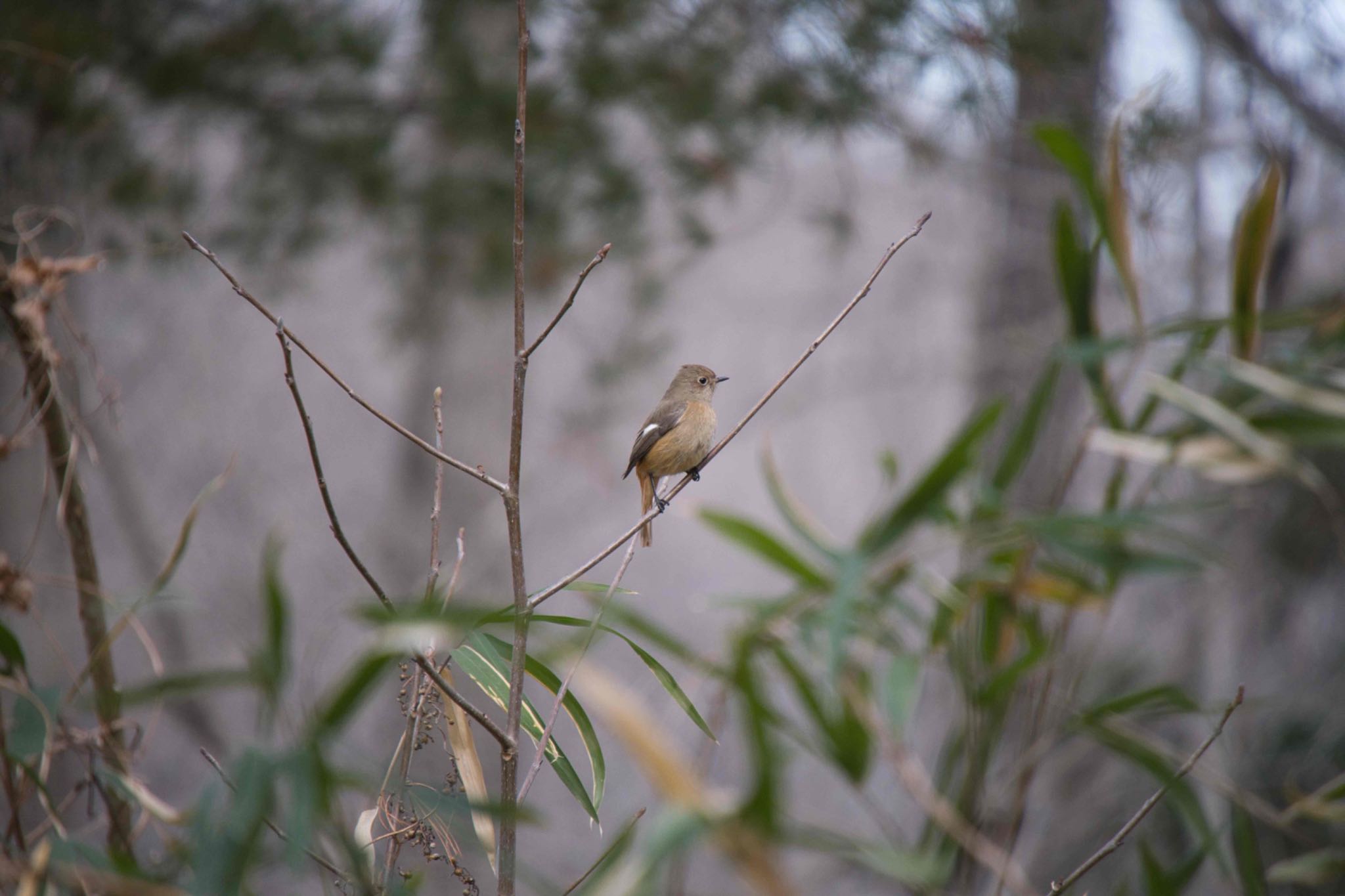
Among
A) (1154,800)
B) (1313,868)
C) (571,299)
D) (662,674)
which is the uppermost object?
(571,299)

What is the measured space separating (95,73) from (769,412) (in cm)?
581

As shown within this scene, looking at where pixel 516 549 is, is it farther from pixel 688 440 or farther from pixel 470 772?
pixel 688 440

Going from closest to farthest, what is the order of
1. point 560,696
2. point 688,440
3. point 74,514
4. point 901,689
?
point 901,689 → point 560,696 → point 74,514 → point 688,440

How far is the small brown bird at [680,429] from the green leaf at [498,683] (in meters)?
2.04

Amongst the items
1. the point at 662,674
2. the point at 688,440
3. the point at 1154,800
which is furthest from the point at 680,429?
the point at 1154,800

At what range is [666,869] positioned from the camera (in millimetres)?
891

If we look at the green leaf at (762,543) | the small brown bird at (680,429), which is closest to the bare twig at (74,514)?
the green leaf at (762,543)

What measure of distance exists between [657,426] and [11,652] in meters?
2.57

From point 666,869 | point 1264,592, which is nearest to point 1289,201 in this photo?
point 1264,592

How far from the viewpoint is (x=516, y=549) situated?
1.25m

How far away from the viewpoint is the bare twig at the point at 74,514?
59.6 inches

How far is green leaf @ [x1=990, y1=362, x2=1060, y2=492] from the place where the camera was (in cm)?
115

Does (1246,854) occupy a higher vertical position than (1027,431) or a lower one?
lower

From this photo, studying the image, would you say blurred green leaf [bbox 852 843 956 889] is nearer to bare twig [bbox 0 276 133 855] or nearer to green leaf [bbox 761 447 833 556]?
green leaf [bbox 761 447 833 556]
